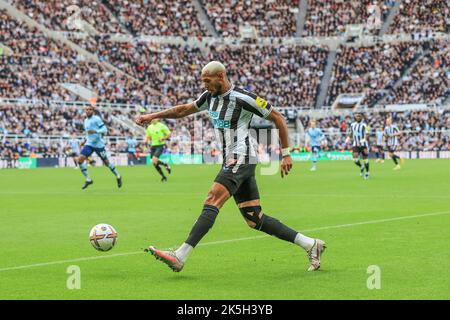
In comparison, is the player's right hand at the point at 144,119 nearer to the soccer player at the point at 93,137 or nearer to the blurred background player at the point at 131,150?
the soccer player at the point at 93,137

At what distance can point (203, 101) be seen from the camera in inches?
404

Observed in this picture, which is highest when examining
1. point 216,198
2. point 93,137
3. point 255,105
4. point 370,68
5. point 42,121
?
point 370,68

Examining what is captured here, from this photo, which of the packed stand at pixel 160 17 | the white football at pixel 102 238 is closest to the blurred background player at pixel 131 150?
the packed stand at pixel 160 17

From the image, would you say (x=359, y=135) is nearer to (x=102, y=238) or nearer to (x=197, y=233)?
(x=102, y=238)

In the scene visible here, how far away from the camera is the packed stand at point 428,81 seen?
72.3 meters

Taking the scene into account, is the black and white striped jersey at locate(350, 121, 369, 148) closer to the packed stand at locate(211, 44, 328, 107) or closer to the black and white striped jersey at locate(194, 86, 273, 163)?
the black and white striped jersey at locate(194, 86, 273, 163)

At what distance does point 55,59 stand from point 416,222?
173ft

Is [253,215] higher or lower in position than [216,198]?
lower

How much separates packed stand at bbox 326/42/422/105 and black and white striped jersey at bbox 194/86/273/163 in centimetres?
6476

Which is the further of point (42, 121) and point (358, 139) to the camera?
point (42, 121)

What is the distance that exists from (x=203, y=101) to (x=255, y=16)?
71.9 m

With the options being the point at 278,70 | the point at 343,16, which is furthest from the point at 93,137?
the point at 343,16

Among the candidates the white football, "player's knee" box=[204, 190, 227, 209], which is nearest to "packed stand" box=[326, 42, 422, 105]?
the white football
